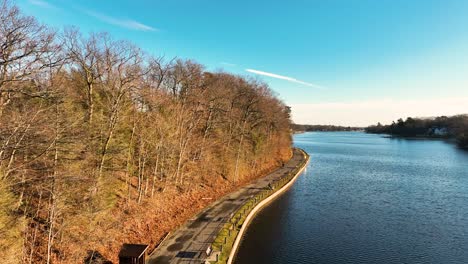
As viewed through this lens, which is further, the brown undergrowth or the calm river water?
the calm river water

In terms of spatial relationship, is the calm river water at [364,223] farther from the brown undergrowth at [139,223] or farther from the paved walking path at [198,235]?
the brown undergrowth at [139,223]

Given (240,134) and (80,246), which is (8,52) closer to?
(80,246)

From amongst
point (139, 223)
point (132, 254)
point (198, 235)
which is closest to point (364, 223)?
point (198, 235)

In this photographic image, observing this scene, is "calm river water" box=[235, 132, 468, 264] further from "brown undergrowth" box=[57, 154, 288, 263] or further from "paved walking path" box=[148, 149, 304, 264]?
"brown undergrowth" box=[57, 154, 288, 263]

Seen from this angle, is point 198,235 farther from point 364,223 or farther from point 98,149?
point 364,223

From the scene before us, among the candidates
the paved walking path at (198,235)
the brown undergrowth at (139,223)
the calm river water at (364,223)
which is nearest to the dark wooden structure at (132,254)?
the brown undergrowth at (139,223)

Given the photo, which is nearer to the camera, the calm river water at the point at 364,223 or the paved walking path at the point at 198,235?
the paved walking path at the point at 198,235

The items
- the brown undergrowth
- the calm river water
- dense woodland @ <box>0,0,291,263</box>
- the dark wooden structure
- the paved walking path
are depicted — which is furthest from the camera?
the calm river water

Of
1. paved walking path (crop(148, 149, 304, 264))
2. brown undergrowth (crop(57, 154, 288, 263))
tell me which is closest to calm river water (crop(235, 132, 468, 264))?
paved walking path (crop(148, 149, 304, 264))
